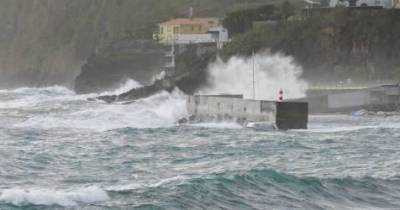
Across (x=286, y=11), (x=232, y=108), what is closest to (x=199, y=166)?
(x=232, y=108)

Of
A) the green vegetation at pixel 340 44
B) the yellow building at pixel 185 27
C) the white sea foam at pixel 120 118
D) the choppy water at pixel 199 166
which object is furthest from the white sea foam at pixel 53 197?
the yellow building at pixel 185 27

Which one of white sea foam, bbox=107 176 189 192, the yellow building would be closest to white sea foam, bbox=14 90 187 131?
white sea foam, bbox=107 176 189 192

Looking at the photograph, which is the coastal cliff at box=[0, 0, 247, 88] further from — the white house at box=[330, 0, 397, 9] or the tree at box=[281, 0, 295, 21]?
the white house at box=[330, 0, 397, 9]

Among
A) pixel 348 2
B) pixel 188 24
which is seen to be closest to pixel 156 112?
pixel 348 2

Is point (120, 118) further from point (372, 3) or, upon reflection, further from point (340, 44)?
point (372, 3)

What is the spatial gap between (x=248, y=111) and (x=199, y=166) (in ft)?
51.5

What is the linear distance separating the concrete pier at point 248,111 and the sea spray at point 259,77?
13.4 meters

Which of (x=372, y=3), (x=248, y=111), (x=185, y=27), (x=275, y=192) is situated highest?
(x=372, y=3)

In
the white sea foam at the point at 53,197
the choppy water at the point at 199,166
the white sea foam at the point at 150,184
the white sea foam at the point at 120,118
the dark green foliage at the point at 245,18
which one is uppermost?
the dark green foliage at the point at 245,18

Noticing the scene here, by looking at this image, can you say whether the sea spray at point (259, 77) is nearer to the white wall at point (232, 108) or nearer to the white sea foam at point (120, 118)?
the white sea foam at point (120, 118)

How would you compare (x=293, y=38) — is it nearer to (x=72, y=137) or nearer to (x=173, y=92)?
(x=173, y=92)

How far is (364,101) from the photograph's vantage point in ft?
178

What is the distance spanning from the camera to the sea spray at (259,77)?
64562 mm

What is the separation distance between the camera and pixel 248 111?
44.4m
